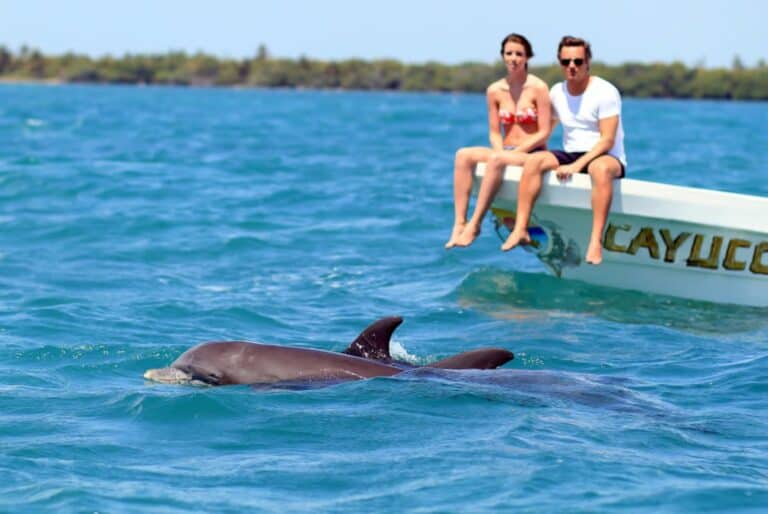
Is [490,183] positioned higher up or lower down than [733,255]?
higher up

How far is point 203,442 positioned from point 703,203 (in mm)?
5780

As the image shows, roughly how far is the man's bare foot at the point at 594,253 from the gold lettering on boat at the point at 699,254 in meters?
0.89

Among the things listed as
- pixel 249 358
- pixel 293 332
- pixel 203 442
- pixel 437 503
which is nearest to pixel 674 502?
pixel 437 503

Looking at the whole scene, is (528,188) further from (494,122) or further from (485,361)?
(485,361)

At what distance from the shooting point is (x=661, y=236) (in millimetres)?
11594

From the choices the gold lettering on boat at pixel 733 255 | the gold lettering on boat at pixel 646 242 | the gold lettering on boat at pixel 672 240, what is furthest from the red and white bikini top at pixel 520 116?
the gold lettering on boat at pixel 733 255

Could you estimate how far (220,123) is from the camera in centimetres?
4919

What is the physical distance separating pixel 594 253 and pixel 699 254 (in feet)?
3.36

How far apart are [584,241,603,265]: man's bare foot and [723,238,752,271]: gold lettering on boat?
44.4 inches

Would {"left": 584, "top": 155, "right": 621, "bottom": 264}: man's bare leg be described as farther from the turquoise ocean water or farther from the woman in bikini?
the woman in bikini

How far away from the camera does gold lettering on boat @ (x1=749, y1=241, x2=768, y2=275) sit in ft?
37.3

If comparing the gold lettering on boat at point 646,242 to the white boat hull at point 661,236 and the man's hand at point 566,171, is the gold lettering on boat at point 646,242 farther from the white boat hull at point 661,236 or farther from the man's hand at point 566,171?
the man's hand at point 566,171

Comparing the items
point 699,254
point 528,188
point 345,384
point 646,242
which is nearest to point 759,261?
point 699,254

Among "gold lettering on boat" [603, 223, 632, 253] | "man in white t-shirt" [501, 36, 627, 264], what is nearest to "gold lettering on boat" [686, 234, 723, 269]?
"gold lettering on boat" [603, 223, 632, 253]
